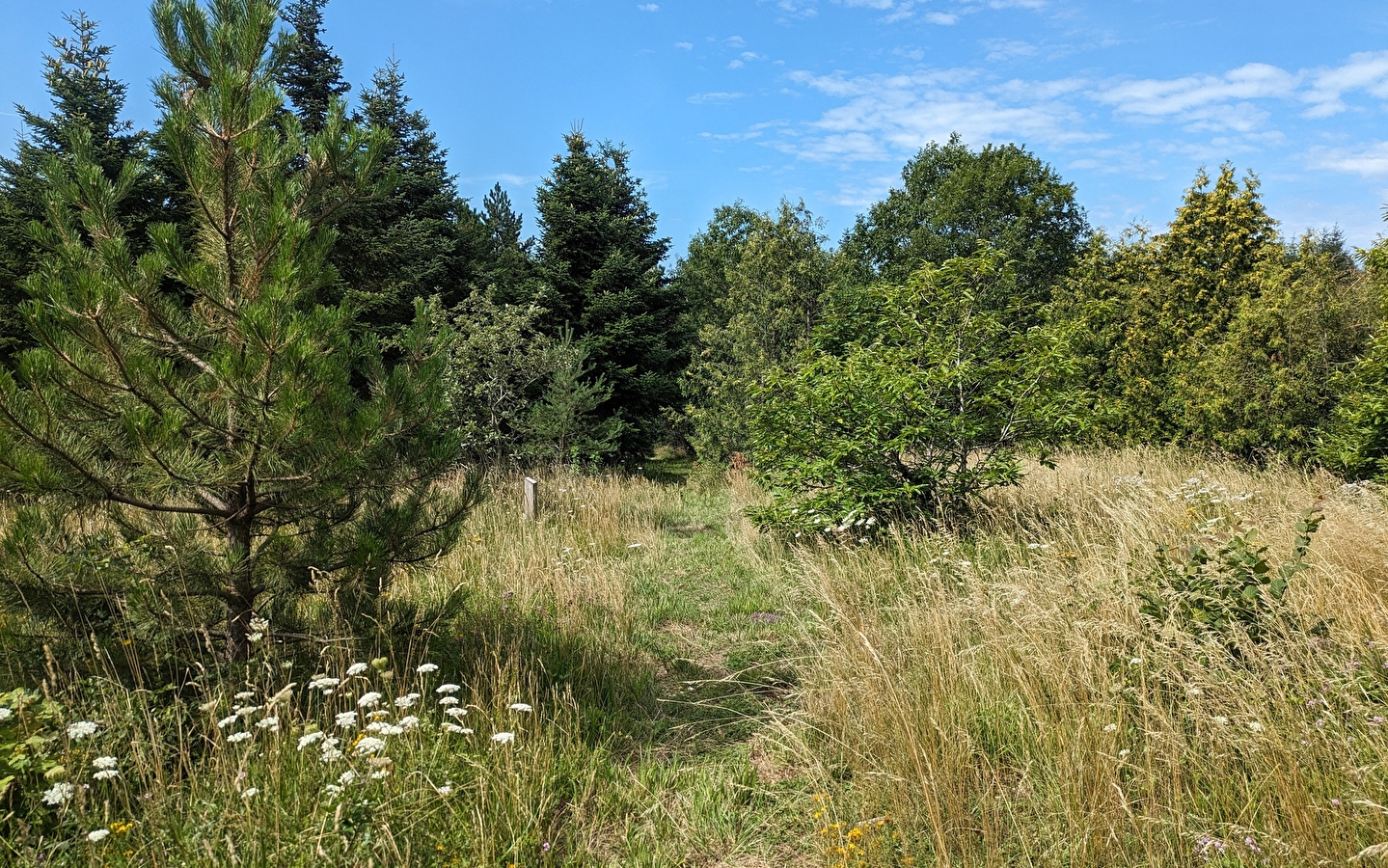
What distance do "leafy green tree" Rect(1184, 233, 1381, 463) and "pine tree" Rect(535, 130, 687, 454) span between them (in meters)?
10.8

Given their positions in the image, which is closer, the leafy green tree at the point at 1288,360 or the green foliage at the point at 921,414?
the green foliage at the point at 921,414

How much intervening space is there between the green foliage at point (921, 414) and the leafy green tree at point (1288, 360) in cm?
408

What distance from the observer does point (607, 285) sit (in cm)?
1625

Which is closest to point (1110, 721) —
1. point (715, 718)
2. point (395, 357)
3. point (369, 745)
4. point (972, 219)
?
point (715, 718)

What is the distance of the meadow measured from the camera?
2193 mm

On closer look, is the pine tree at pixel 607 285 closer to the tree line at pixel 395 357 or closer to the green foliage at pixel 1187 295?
the tree line at pixel 395 357

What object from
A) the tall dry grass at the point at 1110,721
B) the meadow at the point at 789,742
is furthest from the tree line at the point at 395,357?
A: the tall dry grass at the point at 1110,721

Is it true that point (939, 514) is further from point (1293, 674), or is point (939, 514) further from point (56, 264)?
point (56, 264)

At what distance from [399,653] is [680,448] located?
23.6 meters

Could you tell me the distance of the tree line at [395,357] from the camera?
2.90 meters

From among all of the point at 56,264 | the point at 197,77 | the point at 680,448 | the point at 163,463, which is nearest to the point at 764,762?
the point at 163,463

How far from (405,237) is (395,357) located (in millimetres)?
2595

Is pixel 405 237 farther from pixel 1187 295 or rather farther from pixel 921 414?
pixel 1187 295

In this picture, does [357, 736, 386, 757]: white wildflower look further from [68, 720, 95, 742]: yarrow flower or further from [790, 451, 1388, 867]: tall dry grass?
[790, 451, 1388, 867]: tall dry grass
